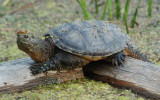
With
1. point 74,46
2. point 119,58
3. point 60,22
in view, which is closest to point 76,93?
point 74,46

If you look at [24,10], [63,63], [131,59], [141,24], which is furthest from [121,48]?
[24,10]

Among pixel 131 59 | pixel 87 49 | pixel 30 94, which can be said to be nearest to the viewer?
pixel 30 94

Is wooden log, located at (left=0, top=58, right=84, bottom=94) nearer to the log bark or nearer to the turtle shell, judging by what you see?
the log bark

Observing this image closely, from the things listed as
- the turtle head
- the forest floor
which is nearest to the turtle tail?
the forest floor

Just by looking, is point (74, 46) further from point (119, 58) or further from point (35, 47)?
point (119, 58)

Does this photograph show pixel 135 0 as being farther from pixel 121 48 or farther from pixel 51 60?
pixel 51 60

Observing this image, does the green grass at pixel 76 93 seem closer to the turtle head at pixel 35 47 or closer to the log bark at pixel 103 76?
the log bark at pixel 103 76
